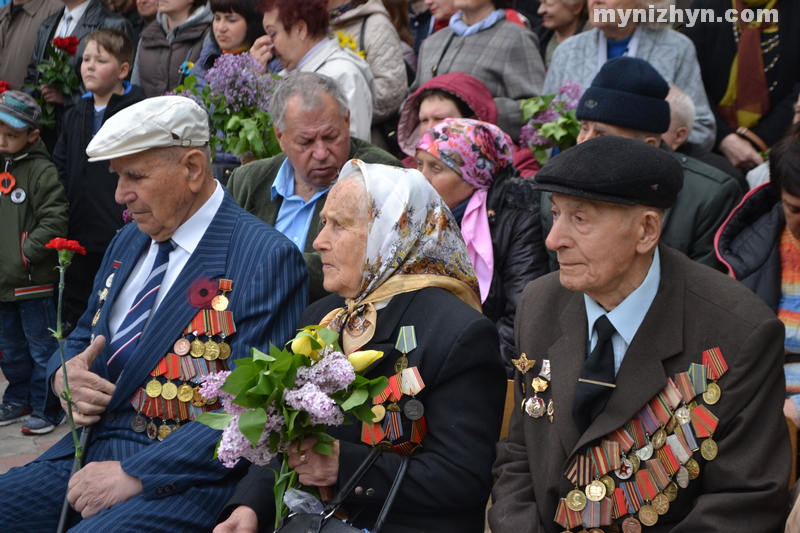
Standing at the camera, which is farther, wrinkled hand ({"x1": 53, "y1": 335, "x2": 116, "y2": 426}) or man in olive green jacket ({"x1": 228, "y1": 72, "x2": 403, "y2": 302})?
man in olive green jacket ({"x1": 228, "y1": 72, "x2": 403, "y2": 302})

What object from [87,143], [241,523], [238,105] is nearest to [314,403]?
[241,523]

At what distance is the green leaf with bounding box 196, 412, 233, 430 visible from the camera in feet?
7.94

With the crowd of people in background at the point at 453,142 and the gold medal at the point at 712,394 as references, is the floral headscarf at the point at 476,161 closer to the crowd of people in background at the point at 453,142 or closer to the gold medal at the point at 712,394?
the crowd of people in background at the point at 453,142

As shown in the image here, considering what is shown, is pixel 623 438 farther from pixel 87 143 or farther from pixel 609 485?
pixel 87 143

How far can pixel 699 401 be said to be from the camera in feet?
7.54

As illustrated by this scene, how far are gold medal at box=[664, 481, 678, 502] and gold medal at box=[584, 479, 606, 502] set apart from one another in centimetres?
17

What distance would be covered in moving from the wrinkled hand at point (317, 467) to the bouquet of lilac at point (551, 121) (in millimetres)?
2457

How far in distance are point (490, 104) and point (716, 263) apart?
1.80 meters

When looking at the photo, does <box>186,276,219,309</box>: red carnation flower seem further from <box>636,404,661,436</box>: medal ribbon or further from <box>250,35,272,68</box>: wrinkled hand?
<box>250,35,272,68</box>: wrinkled hand

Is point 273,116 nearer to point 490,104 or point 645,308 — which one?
point 490,104

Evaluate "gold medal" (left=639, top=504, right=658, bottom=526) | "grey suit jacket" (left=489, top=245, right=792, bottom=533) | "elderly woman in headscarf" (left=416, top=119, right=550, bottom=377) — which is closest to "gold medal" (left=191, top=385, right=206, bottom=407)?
"grey suit jacket" (left=489, top=245, right=792, bottom=533)

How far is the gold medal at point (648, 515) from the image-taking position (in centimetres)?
231

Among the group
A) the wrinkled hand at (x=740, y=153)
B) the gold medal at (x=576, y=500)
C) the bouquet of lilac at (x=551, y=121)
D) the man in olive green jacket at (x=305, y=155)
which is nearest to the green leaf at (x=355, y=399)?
the gold medal at (x=576, y=500)

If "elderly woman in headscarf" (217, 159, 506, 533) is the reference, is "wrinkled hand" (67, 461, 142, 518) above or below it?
below
